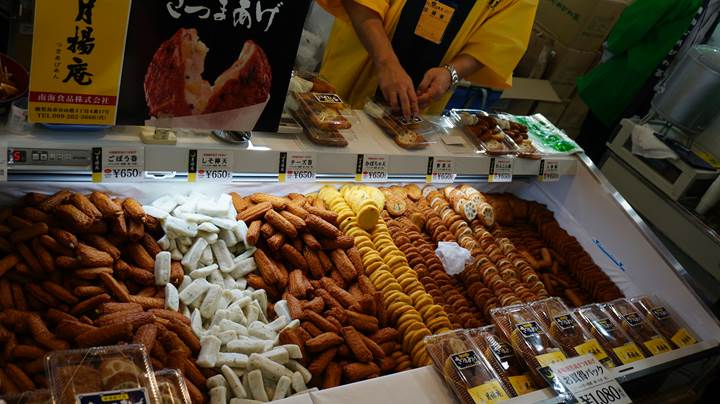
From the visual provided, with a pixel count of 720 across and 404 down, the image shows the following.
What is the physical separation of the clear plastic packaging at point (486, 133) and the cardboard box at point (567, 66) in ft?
14.3

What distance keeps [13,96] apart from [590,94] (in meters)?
5.97

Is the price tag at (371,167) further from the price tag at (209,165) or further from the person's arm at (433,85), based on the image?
the person's arm at (433,85)

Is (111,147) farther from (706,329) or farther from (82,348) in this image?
(706,329)

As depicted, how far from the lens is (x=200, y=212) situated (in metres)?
2.58

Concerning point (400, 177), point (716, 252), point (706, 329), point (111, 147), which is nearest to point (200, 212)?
point (111, 147)

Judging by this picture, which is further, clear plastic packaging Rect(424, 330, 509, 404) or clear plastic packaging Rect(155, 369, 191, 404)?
clear plastic packaging Rect(424, 330, 509, 404)

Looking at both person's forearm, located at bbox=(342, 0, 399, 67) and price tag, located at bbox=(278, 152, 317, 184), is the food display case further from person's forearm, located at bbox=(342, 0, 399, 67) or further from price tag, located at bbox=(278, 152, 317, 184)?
person's forearm, located at bbox=(342, 0, 399, 67)

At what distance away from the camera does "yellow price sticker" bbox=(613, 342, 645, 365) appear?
2674 millimetres

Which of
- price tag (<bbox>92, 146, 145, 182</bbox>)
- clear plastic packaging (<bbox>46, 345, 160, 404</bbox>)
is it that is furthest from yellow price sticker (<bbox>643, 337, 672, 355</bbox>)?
price tag (<bbox>92, 146, 145, 182</bbox>)

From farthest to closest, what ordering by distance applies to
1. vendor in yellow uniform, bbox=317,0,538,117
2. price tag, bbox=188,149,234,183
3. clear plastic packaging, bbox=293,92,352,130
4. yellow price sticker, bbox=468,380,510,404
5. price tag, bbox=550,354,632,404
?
vendor in yellow uniform, bbox=317,0,538,117, clear plastic packaging, bbox=293,92,352,130, price tag, bbox=550,354,632,404, yellow price sticker, bbox=468,380,510,404, price tag, bbox=188,149,234,183

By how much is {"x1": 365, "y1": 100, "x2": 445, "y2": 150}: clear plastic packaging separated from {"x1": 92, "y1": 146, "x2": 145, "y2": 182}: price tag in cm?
125

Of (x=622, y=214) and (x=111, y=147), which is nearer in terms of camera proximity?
(x=111, y=147)

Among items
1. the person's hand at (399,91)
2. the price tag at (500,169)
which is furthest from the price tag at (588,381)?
the person's hand at (399,91)

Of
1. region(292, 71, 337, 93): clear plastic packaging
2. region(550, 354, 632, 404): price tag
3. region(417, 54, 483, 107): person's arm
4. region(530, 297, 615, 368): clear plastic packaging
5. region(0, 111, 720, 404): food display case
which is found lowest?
region(550, 354, 632, 404): price tag
